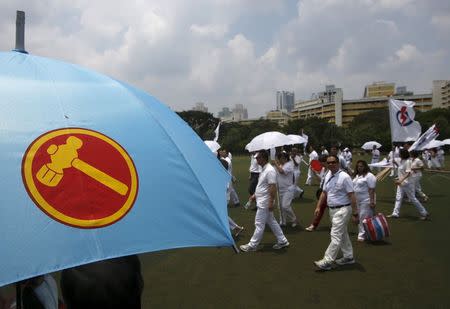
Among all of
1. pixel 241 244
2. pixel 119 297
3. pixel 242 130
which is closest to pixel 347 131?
pixel 242 130

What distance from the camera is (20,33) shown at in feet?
6.77

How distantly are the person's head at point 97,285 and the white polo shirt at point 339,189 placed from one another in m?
4.44

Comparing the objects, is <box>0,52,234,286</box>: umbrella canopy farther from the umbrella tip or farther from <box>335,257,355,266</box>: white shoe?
<box>335,257,355,266</box>: white shoe

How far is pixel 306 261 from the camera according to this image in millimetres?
6375

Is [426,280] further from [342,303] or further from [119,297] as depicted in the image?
[119,297]

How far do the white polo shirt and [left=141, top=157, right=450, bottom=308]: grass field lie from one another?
3.27ft

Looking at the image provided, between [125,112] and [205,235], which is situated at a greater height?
[125,112]

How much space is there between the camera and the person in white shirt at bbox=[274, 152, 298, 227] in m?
9.02

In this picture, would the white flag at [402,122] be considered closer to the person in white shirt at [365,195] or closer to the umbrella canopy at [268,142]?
the umbrella canopy at [268,142]

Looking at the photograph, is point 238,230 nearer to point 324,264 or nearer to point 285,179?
point 285,179

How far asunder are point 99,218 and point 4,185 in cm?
37

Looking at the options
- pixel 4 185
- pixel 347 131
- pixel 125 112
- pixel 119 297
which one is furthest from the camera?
pixel 347 131

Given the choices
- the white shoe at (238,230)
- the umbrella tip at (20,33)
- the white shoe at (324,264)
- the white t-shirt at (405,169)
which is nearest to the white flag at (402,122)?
the white t-shirt at (405,169)

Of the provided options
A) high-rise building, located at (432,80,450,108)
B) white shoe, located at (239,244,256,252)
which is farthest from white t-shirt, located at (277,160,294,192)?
high-rise building, located at (432,80,450,108)
